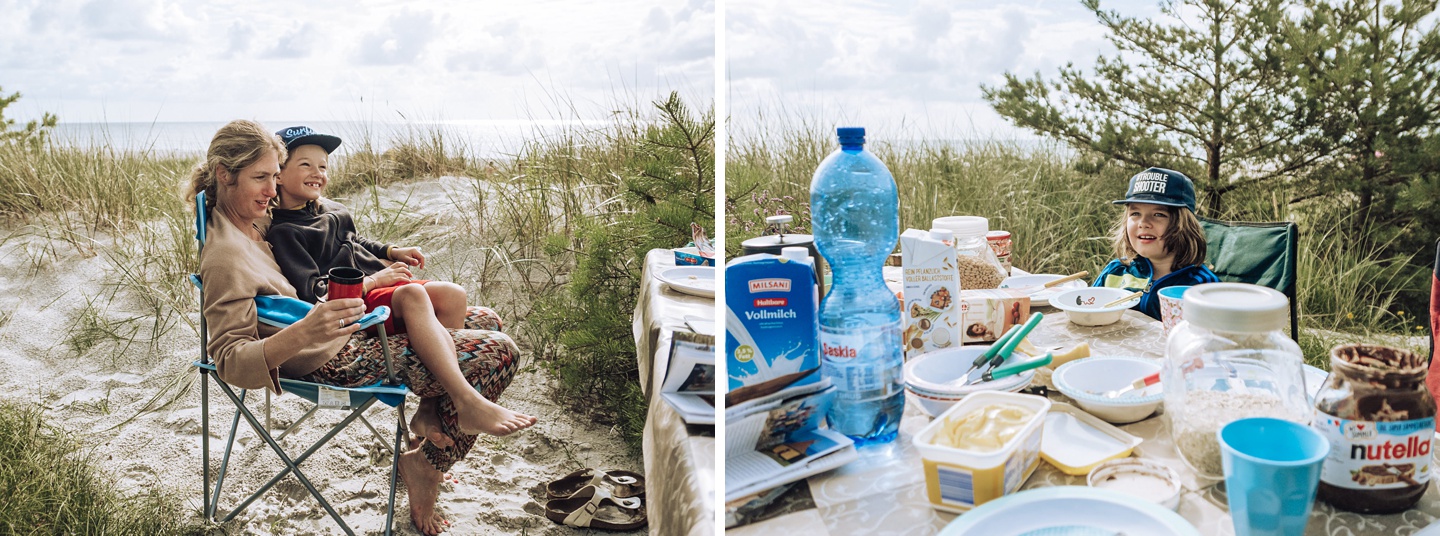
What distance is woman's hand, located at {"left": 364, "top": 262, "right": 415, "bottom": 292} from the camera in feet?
7.27

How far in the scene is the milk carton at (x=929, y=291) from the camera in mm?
1117

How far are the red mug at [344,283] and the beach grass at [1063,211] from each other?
1.41 m

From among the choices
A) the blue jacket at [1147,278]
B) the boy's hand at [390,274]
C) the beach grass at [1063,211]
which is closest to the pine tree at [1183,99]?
the beach grass at [1063,211]

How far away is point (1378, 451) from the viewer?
0.67 m

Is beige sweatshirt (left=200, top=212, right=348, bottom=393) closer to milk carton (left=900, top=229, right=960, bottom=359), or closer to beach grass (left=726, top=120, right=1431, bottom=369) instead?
milk carton (left=900, top=229, right=960, bottom=359)

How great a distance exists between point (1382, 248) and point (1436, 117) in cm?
67

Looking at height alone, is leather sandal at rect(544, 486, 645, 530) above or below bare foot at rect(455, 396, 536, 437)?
below

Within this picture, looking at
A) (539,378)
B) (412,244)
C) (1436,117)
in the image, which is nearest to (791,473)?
(539,378)

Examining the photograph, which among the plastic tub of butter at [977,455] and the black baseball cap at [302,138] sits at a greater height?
the black baseball cap at [302,138]

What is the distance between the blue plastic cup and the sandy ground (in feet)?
6.27

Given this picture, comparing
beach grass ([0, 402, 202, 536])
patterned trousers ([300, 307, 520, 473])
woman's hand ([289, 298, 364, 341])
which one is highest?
woman's hand ([289, 298, 364, 341])

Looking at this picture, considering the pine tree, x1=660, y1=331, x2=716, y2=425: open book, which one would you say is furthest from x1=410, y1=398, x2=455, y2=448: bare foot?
the pine tree

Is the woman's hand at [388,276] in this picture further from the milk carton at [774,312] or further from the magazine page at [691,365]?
the milk carton at [774,312]

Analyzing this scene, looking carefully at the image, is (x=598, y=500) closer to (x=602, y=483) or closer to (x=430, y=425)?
(x=602, y=483)
